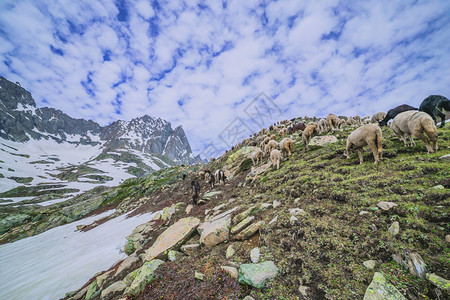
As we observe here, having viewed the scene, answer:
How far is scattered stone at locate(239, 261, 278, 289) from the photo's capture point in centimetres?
401

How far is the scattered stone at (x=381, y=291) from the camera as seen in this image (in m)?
2.81

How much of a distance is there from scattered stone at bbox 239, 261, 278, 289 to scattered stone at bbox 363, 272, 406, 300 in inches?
73.1

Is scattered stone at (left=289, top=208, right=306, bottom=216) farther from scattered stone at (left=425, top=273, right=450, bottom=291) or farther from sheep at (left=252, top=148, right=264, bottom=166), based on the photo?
sheep at (left=252, top=148, right=264, bottom=166)

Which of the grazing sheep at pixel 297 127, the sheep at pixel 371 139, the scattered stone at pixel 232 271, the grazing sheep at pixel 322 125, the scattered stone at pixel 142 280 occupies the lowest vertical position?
the scattered stone at pixel 142 280

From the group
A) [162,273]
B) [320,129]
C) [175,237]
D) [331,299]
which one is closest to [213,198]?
[175,237]

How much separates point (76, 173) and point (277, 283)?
219 m

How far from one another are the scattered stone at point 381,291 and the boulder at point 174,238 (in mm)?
7279

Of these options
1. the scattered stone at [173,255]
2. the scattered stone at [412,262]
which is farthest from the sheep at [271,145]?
the scattered stone at [412,262]

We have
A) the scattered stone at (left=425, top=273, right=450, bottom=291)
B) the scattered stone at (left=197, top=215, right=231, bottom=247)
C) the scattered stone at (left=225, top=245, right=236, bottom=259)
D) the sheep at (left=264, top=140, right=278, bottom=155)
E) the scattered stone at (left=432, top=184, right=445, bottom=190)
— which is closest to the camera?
the scattered stone at (left=425, top=273, right=450, bottom=291)

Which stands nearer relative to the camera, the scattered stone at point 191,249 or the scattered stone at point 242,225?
the scattered stone at point 242,225

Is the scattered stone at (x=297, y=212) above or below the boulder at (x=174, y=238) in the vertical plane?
above

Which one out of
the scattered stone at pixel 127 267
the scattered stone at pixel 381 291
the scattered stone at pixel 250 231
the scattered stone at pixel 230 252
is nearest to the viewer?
the scattered stone at pixel 381 291

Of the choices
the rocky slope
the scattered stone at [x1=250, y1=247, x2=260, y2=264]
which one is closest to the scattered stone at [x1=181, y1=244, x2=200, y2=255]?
the rocky slope

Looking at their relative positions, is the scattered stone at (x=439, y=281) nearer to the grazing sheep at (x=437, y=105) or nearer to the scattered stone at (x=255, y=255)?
the scattered stone at (x=255, y=255)
